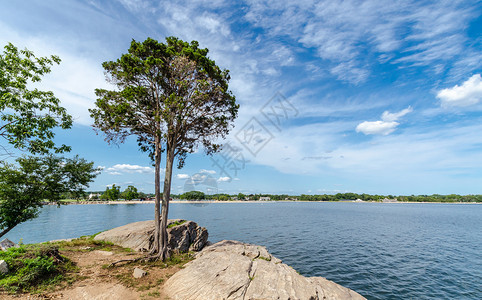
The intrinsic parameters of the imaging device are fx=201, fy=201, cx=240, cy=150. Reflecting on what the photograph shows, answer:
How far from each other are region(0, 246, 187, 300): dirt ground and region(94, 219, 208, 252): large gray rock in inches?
190

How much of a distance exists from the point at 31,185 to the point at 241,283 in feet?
61.3

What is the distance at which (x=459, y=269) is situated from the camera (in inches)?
965

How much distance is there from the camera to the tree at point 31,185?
15.7 m

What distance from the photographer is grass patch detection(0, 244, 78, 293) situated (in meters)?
10.2

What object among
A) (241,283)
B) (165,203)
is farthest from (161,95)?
(241,283)

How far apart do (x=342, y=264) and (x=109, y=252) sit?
26.9 m

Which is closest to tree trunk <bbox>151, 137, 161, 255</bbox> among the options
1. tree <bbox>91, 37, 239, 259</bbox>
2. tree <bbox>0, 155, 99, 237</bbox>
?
tree <bbox>91, 37, 239, 259</bbox>

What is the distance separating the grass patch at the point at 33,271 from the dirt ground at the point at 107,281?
0.54m

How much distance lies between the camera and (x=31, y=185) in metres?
16.6

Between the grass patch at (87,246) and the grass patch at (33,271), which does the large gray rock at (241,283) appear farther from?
the grass patch at (87,246)

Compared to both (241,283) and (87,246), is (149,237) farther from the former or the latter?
(241,283)

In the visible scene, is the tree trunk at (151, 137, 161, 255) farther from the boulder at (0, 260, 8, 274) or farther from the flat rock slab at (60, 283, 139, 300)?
the boulder at (0, 260, 8, 274)

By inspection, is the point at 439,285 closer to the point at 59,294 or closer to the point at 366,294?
the point at 366,294

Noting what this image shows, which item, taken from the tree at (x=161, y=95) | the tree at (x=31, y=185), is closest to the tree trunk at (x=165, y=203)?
the tree at (x=161, y=95)
